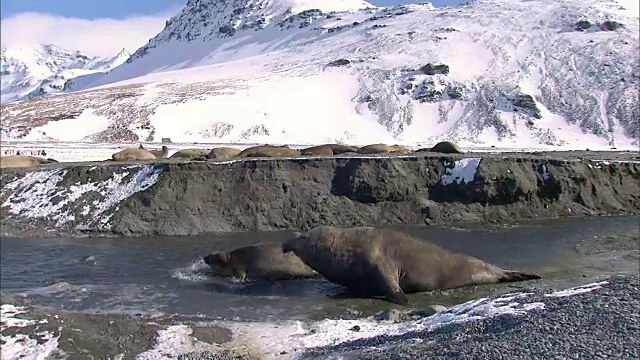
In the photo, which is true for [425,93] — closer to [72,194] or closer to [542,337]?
[72,194]

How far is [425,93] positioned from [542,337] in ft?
242

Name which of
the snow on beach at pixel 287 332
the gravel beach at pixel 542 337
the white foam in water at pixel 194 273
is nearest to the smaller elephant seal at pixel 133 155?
the white foam in water at pixel 194 273

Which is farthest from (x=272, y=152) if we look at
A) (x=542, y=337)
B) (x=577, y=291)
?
(x=542, y=337)

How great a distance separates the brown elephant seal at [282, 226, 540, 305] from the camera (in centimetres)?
1304

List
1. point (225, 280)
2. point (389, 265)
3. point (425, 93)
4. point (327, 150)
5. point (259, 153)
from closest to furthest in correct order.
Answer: point (389, 265) < point (225, 280) < point (259, 153) < point (327, 150) < point (425, 93)

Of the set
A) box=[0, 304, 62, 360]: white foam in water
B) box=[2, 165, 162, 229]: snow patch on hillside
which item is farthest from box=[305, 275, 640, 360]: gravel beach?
box=[2, 165, 162, 229]: snow patch on hillside

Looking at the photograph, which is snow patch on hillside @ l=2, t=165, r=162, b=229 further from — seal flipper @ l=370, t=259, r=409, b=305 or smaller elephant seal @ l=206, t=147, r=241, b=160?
seal flipper @ l=370, t=259, r=409, b=305

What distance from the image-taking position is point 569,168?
24.7 metres

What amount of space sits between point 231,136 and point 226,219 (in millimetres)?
45772

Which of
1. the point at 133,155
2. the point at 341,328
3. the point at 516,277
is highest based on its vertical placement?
the point at 133,155

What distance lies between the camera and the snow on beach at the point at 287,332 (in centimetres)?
943

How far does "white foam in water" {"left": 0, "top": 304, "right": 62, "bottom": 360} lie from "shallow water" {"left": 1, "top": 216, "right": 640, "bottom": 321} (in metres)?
2.02

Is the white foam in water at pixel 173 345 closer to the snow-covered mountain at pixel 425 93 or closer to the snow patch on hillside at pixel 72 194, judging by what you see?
the snow patch on hillside at pixel 72 194

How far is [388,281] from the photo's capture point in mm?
12664
